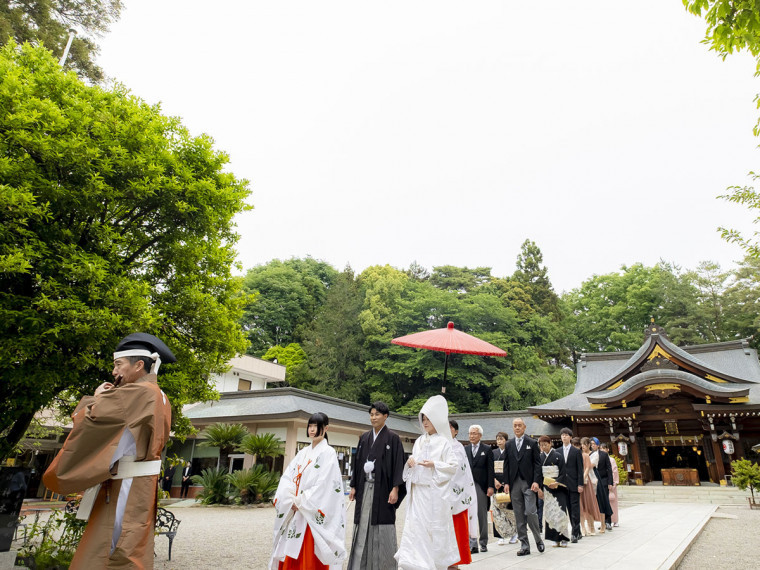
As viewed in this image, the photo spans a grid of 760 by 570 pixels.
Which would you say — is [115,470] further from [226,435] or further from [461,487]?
[226,435]

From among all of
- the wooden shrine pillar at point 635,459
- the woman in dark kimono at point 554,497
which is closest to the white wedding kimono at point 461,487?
the woman in dark kimono at point 554,497

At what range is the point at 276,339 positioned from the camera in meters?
39.8

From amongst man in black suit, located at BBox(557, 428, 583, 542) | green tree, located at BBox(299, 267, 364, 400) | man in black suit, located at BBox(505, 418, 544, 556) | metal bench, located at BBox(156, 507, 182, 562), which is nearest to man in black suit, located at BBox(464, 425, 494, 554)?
man in black suit, located at BBox(505, 418, 544, 556)

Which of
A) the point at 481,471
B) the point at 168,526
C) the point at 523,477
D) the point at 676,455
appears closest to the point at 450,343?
the point at 481,471

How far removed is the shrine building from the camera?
19031 millimetres

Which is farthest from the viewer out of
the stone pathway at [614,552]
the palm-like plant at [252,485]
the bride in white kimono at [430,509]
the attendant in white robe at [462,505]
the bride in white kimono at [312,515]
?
the palm-like plant at [252,485]

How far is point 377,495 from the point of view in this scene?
4.51 meters

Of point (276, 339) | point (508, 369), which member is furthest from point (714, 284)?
point (276, 339)

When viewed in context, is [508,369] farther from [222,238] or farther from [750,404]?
[222,238]

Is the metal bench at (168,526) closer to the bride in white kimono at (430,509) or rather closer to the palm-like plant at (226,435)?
the bride in white kimono at (430,509)

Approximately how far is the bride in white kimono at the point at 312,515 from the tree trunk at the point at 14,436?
10.7ft

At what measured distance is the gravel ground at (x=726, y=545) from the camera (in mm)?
6578

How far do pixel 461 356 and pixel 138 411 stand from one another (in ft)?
97.0

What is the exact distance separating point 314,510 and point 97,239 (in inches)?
154
